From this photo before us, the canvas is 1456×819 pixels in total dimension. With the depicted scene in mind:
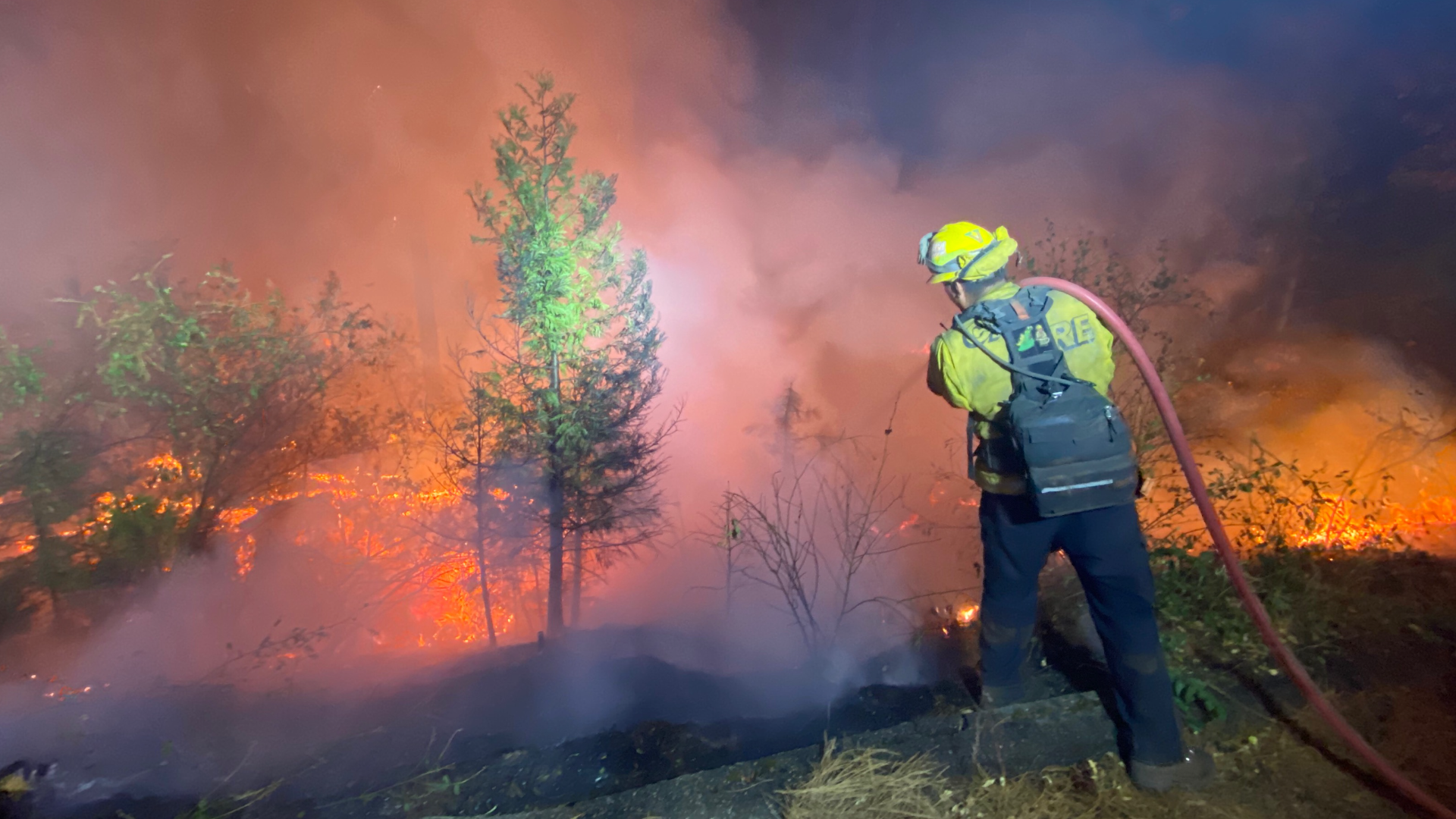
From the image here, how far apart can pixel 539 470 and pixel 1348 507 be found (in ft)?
29.2

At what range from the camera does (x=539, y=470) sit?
9.10 m

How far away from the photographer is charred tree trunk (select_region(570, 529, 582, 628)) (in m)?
10.1

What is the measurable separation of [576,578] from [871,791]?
10321mm

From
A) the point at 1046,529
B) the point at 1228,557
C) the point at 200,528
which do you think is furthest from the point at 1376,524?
the point at 200,528

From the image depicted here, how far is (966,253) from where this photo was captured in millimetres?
2607

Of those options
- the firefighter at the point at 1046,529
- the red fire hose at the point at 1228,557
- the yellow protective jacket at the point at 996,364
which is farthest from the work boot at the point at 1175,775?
the yellow protective jacket at the point at 996,364

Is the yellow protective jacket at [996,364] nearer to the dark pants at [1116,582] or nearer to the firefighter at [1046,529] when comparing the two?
the firefighter at [1046,529]

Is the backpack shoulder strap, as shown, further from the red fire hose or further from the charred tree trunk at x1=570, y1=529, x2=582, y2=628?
the charred tree trunk at x1=570, y1=529, x2=582, y2=628

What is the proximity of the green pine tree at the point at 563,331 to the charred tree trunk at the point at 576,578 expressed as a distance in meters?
0.75

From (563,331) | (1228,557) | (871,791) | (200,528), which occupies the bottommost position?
(871,791)

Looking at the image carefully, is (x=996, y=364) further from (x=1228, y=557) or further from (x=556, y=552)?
(x=556, y=552)

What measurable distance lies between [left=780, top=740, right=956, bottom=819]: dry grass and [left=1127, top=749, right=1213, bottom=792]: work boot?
708 millimetres

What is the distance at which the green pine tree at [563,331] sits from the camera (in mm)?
7969

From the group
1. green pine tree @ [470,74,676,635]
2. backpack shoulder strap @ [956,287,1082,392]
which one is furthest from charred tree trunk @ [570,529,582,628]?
backpack shoulder strap @ [956,287,1082,392]
